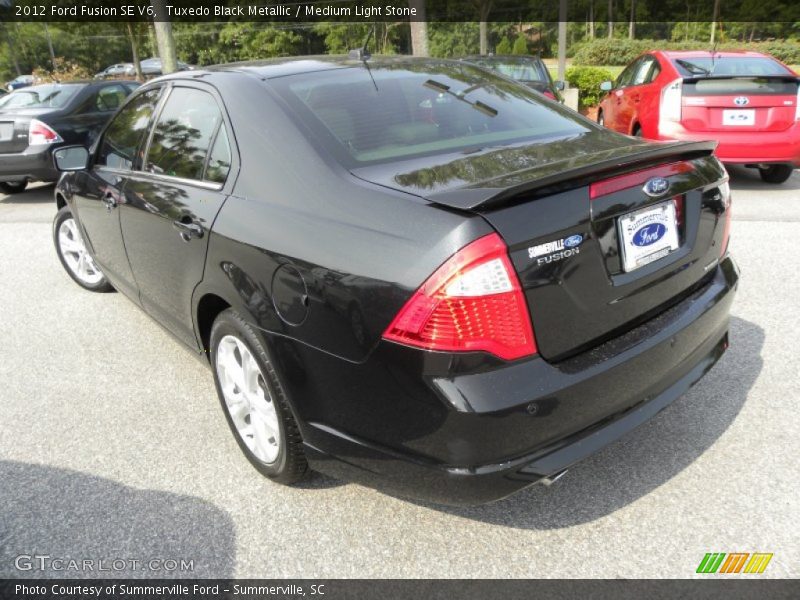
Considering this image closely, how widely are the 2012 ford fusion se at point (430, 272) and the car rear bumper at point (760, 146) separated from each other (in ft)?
14.7

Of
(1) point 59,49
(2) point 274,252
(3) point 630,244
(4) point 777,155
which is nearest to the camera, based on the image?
(3) point 630,244

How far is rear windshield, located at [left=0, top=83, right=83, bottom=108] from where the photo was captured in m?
9.02

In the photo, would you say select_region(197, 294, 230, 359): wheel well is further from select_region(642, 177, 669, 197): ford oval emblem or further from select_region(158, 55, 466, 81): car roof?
select_region(642, 177, 669, 197): ford oval emblem

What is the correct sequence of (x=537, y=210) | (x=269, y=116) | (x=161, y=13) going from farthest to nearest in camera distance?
(x=161, y=13) < (x=269, y=116) < (x=537, y=210)

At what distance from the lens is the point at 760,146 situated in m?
6.56

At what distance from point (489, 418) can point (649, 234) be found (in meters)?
0.83

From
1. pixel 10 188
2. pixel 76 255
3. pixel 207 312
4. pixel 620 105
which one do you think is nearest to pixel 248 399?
pixel 207 312

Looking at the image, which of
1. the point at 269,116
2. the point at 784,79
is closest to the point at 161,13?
the point at 784,79

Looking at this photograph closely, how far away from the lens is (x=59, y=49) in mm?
51781

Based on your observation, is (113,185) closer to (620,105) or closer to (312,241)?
(312,241)

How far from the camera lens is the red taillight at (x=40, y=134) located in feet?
27.5

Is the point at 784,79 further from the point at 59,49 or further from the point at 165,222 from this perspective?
the point at 59,49

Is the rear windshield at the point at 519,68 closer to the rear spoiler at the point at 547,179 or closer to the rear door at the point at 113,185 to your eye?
the rear door at the point at 113,185

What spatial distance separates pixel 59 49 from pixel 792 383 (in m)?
60.3
